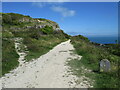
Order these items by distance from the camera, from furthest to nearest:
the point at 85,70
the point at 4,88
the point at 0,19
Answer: the point at 0,19, the point at 85,70, the point at 4,88

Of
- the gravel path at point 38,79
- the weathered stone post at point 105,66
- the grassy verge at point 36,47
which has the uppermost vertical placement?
the grassy verge at point 36,47

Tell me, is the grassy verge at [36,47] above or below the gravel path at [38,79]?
above

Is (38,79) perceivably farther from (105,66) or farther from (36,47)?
(36,47)

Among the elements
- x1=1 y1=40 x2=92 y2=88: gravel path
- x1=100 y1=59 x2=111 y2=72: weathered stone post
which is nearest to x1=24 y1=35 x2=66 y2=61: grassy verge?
x1=1 y1=40 x2=92 y2=88: gravel path

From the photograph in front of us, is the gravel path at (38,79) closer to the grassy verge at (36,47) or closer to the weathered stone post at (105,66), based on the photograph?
the weathered stone post at (105,66)

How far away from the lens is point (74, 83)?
9.90 meters

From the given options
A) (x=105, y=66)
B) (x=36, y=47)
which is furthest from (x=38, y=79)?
(x=36, y=47)

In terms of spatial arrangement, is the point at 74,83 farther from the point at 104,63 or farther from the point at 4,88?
the point at 4,88

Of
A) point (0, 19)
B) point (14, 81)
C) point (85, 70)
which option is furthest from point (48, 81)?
point (0, 19)

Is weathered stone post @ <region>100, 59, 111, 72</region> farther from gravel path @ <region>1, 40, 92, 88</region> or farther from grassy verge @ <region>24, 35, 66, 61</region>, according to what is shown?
grassy verge @ <region>24, 35, 66, 61</region>

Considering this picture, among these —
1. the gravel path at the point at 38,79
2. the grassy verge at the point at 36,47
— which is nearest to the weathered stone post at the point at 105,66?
the gravel path at the point at 38,79

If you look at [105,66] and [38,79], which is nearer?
[38,79]

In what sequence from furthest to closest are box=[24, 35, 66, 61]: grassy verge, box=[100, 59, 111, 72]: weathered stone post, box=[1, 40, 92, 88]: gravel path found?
box=[24, 35, 66, 61]: grassy verge < box=[100, 59, 111, 72]: weathered stone post < box=[1, 40, 92, 88]: gravel path

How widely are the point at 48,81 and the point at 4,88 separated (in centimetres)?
292
